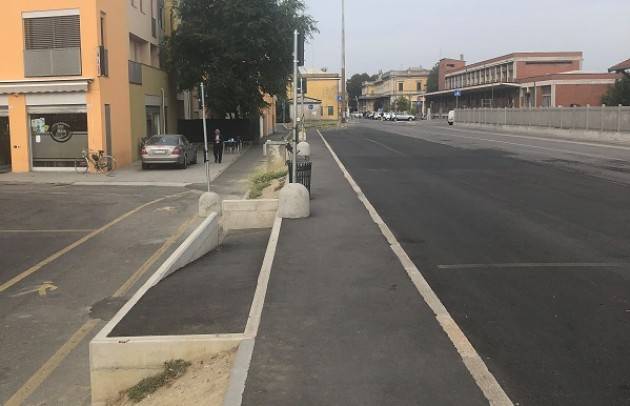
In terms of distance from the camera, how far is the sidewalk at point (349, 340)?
4.21 metres

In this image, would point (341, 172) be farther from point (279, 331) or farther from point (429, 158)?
point (279, 331)

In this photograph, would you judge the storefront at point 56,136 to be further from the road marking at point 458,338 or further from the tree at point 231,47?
the road marking at point 458,338

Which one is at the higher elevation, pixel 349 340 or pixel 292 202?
pixel 292 202

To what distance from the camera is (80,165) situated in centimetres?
2497

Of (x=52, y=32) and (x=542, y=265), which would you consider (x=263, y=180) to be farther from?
(x=542, y=265)

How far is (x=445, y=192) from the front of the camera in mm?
14836

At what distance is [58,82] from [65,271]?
16.7 metres

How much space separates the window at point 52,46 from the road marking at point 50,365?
63.6 ft

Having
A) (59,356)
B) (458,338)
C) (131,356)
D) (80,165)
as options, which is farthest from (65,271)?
(80,165)

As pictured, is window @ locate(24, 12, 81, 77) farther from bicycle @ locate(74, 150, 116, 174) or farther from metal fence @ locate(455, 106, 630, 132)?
metal fence @ locate(455, 106, 630, 132)

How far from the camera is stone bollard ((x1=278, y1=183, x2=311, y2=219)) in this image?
35.2ft

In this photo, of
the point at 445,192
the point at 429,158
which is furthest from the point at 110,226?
the point at 429,158

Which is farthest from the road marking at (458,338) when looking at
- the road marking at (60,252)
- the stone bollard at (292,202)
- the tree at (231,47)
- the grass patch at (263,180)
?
the tree at (231,47)

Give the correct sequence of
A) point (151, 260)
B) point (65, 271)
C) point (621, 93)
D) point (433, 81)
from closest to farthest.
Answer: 1. point (65, 271)
2. point (151, 260)
3. point (621, 93)
4. point (433, 81)
